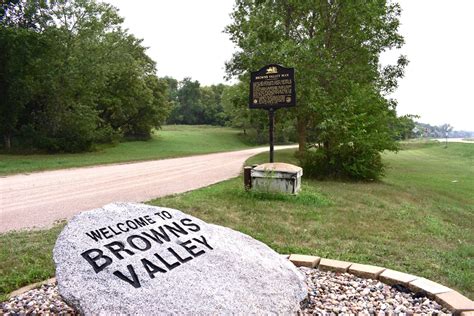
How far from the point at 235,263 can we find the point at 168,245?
545 mm

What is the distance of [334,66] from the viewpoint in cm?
1673

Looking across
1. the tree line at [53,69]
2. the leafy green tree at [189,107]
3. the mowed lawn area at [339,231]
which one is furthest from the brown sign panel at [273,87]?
the leafy green tree at [189,107]

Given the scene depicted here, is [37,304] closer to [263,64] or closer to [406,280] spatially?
[406,280]

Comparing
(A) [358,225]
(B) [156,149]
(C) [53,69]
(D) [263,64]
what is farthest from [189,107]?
(A) [358,225]

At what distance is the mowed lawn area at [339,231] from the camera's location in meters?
4.49

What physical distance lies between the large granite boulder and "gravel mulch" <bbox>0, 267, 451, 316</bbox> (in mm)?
277

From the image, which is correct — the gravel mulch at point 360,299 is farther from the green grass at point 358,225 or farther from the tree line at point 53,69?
the tree line at point 53,69

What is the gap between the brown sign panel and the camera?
9.80 metres

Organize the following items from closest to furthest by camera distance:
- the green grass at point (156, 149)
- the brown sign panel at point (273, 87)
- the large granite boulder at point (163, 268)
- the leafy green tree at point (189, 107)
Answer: the large granite boulder at point (163, 268)
the brown sign panel at point (273, 87)
the green grass at point (156, 149)
the leafy green tree at point (189, 107)

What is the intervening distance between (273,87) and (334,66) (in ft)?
25.4

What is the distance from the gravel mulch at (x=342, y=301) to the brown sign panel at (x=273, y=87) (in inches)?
261

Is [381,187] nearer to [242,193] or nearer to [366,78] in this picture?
[242,193]

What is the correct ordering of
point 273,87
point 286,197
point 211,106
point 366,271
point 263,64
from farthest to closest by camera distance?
point 211,106 → point 263,64 → point 273,87 → point 286,197 → point 366,271

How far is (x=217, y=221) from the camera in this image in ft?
20.9
